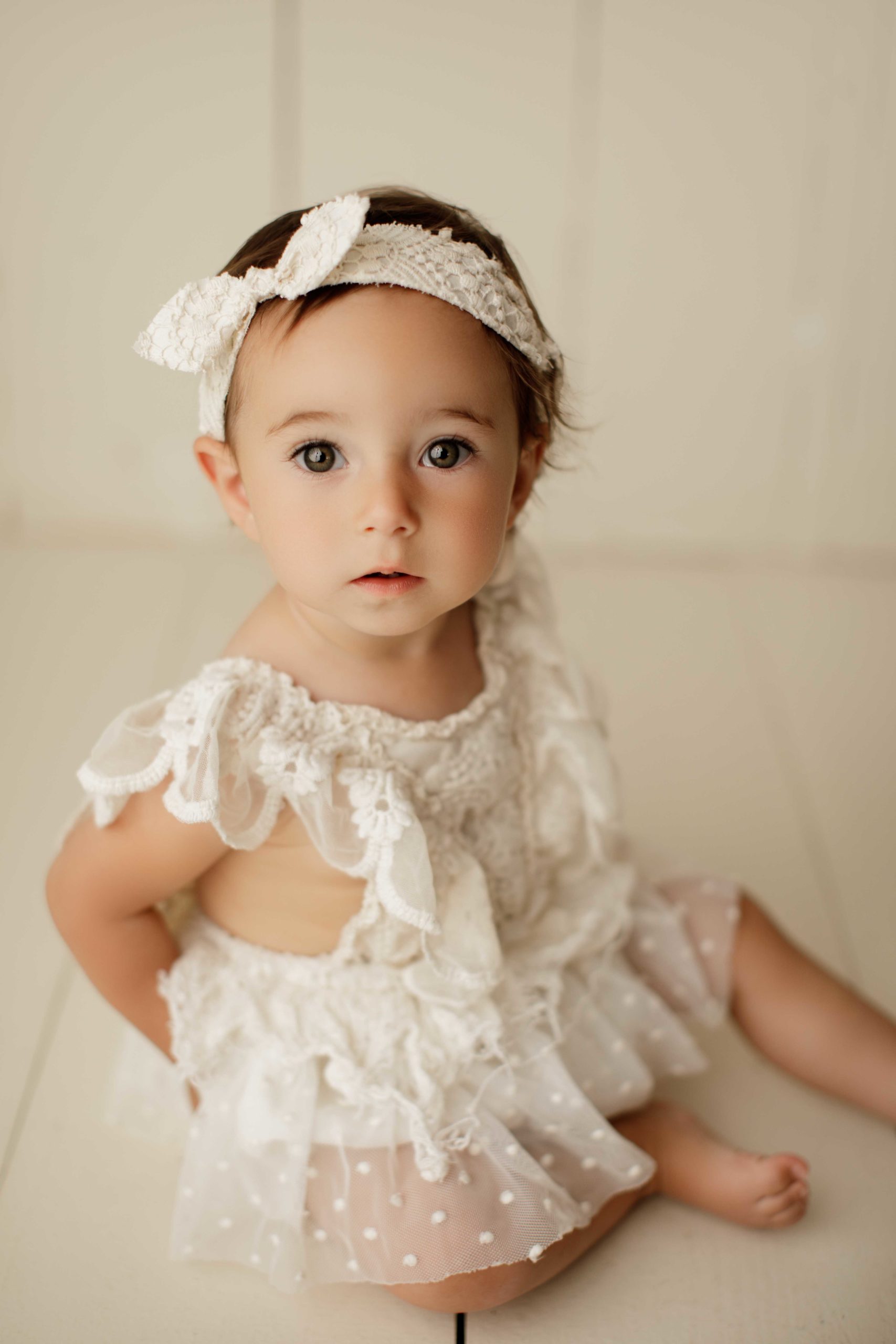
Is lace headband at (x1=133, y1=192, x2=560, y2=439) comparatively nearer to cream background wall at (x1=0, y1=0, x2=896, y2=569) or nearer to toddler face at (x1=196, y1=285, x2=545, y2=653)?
toddler face at (x1=196, y1=285, x2=545, y2=653)

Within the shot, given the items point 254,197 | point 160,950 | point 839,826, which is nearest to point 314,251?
point 160,950

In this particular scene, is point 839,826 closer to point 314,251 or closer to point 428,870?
point 428,870

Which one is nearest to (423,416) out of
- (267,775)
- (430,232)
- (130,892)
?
(430,232)

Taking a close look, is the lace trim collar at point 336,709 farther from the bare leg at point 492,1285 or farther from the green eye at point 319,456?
the bare leg at point 492,1285

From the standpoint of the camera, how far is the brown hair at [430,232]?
2.68 ft

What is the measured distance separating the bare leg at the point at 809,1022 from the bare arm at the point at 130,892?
0.47 metres

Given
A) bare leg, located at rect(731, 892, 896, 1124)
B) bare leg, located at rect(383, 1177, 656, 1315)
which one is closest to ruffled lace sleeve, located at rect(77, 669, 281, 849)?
bare leg, located at rect(383, 1177, 656, 1315)

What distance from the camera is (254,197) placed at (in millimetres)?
2070

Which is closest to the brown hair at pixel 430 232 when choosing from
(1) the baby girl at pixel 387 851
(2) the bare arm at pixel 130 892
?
(1) the baby girl at pixel 387 851

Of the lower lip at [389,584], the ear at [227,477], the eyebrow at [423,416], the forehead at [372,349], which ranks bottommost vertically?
the lower lip at [389,584]

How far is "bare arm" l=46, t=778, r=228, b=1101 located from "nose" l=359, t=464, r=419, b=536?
236 millimetres

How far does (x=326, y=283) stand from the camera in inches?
31.1

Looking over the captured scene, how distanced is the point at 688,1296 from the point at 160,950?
0.45 m

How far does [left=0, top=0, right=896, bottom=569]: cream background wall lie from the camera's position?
6.63ft
